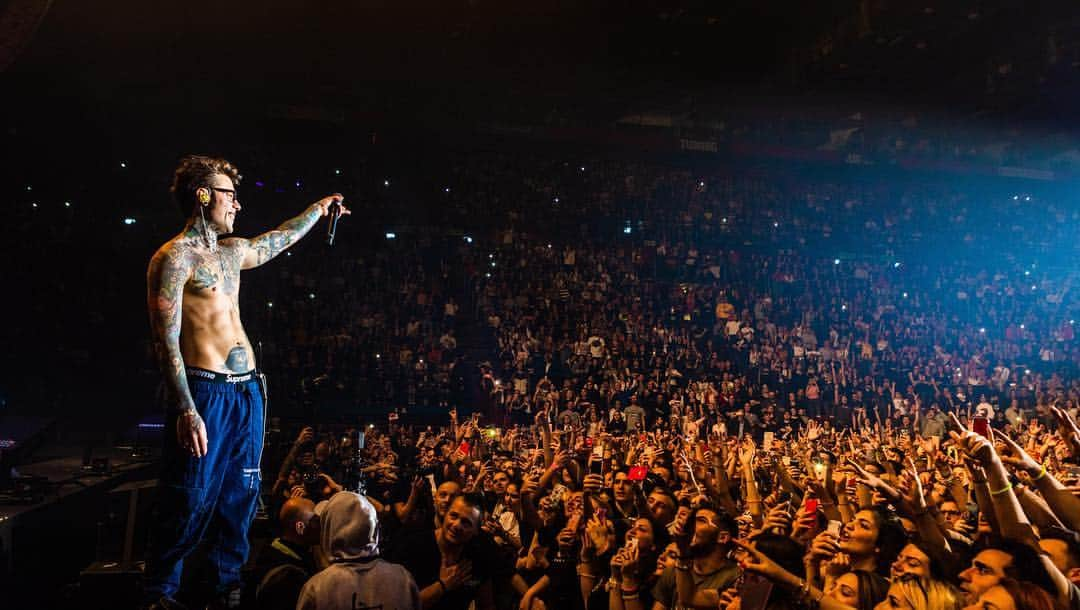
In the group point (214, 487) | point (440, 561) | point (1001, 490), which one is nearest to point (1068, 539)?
point (1001, 490)

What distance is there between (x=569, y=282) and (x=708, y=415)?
129 inches

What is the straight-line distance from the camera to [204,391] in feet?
8.35

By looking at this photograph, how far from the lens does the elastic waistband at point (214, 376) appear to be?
2.55 metres

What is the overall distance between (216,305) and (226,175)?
49 centimetres

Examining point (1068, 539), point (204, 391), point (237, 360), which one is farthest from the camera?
point (1068, 539)

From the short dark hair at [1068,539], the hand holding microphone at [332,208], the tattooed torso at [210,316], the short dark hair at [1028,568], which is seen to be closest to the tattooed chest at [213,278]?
the tattooed torso at [210,316]

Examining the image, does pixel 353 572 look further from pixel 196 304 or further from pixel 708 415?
pixel 708 415

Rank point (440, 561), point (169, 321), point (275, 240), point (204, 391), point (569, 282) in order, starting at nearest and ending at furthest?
point (169, 321)
point (204, 391)
point (275, 240)
point (440, 561)
point (569, 282)

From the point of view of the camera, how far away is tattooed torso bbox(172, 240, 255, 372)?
255 centimetres

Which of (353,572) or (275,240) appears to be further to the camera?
(275,240)

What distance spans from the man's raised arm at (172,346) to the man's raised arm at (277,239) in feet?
1.27

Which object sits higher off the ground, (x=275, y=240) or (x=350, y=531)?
(x=275, y=240)

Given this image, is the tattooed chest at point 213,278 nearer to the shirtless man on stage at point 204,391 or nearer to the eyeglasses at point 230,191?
the shirtless man on stage at point 204,391

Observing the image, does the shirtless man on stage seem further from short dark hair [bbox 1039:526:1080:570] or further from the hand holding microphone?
short dark hair [bbox 1039:526:1080:570]
